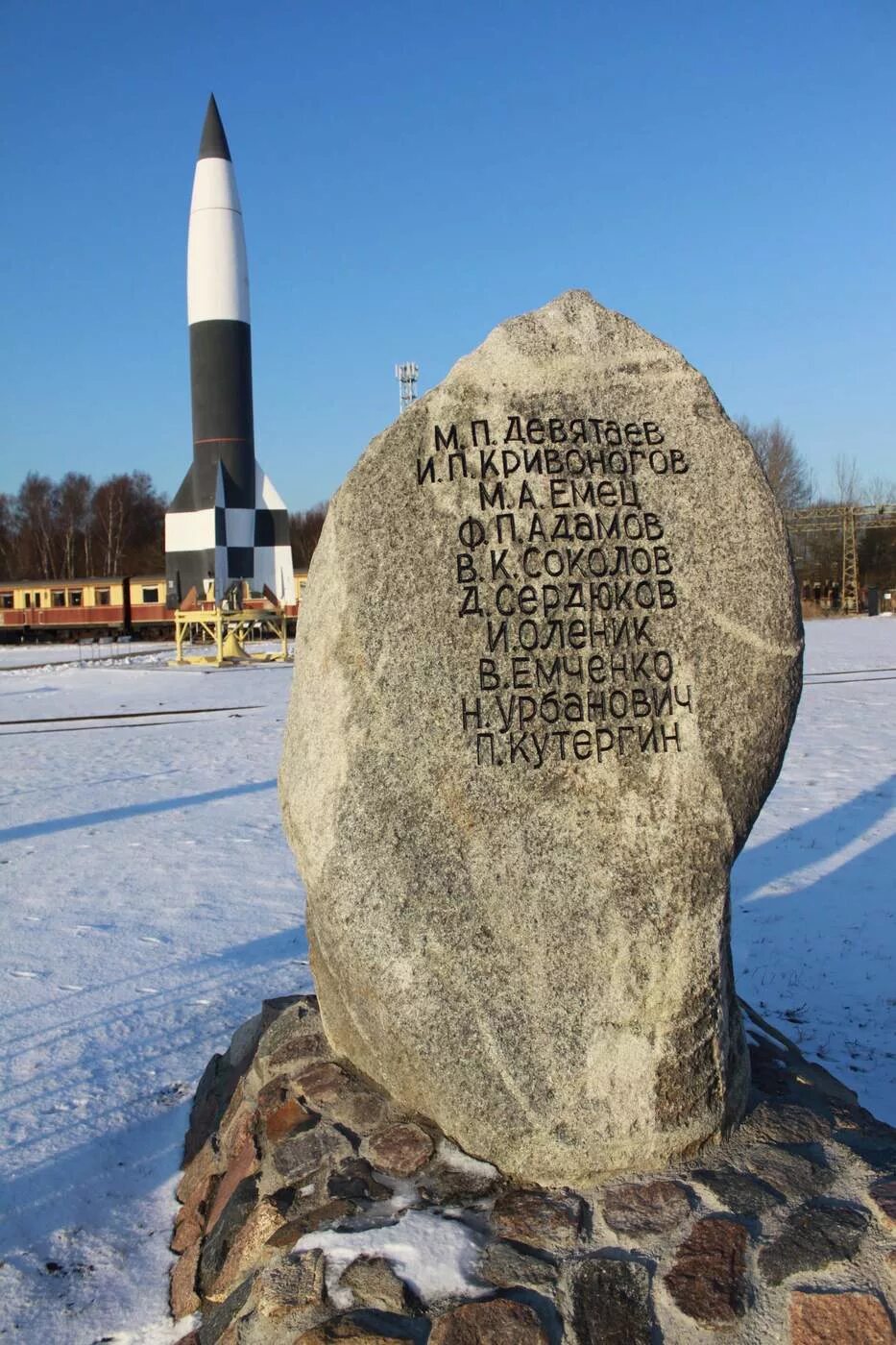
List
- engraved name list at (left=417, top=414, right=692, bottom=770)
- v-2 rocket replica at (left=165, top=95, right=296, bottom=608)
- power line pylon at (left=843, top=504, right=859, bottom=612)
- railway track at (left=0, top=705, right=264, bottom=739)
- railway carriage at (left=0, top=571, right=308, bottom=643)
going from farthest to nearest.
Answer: power line pylon at (left=843, top=504, right=859, bottom=612), railway carriage at (left=0, top=571, right=308, bottom=643), v-2 rocket replica at (left=165, top=95, right=296, bottom=608), railway track at (left=0, top=705, right=264, bottom=739), engraved name list at (left=417, top=414, right=692, bottom=770)

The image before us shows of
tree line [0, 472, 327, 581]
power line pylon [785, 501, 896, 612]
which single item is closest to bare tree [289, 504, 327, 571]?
tree line [0, 472, 327, 581]

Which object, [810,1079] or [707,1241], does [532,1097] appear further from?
[810,1079]

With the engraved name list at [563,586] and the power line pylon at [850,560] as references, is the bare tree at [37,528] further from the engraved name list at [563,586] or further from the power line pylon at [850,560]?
the engraved name list at [563,586]

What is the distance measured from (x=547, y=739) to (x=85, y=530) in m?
60.5

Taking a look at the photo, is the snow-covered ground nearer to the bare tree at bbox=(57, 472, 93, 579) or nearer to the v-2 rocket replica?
the v-2 rocket replica

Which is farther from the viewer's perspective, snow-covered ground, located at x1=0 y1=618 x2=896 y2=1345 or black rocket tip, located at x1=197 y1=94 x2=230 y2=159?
black rocket tip, located at x1=197 y1=94 x2=230 y2=159

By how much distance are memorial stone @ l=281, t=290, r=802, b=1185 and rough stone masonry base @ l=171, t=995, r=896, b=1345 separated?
14 cm

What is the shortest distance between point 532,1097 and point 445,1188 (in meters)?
0.31

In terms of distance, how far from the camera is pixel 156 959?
4.97 meters

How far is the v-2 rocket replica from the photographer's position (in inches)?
1008

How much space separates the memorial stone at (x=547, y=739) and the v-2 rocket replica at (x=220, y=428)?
2267 cm

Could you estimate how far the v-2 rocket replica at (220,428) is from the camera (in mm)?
25594

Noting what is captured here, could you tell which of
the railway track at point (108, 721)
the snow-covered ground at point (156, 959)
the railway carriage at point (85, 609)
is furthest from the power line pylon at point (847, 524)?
the snow-covered ground at point (156, 959)

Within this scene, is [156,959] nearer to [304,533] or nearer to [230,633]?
[230,633]
